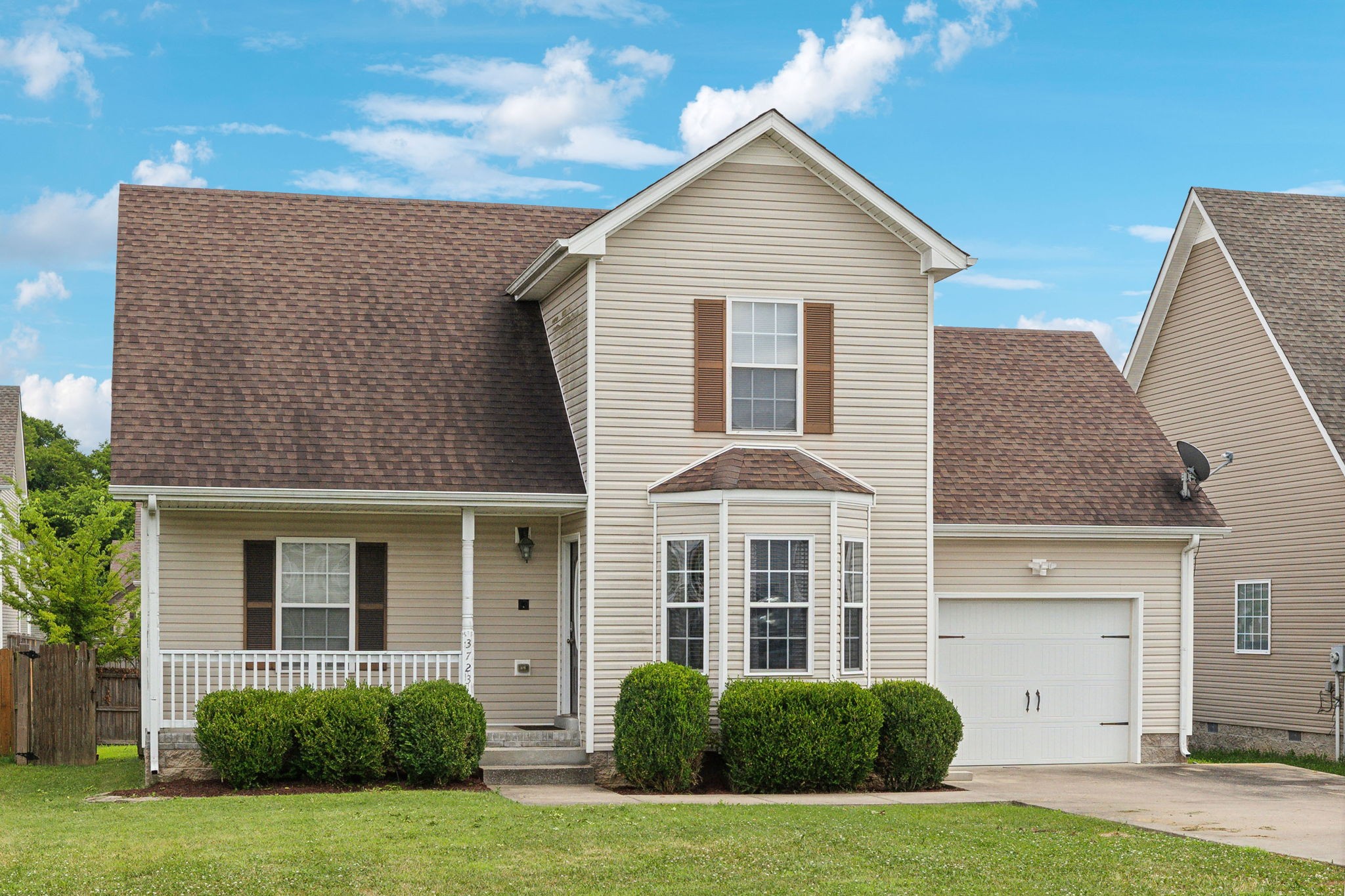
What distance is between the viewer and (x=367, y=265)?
64.1 ft

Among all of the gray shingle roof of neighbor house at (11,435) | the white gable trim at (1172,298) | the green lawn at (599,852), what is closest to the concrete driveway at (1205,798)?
the green lawn at (599,852)

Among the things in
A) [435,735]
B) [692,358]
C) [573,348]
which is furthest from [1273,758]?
[435,735]

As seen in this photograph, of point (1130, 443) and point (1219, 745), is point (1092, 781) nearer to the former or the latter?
point (1130, 443)

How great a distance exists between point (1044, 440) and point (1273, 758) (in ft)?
19.9

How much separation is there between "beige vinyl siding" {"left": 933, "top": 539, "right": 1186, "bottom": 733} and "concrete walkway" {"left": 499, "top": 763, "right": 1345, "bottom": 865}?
1141mm

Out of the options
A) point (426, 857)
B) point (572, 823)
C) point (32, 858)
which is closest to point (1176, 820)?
point (572, 823)

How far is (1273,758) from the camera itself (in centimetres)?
2142

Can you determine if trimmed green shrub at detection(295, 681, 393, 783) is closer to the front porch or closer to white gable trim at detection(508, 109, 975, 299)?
Answer: the front porch

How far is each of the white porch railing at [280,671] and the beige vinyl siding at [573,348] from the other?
2983 mm

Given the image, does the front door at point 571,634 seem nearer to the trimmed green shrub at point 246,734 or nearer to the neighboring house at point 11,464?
the trimmed green shrub at point 246,734

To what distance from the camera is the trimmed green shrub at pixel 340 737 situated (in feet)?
50.0

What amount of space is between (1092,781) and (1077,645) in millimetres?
2626

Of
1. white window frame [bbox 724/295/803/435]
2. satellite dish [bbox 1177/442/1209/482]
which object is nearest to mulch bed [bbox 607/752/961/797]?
white window frame [bbox 724/295/803/435]

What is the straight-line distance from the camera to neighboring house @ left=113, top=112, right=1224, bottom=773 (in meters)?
16.3
